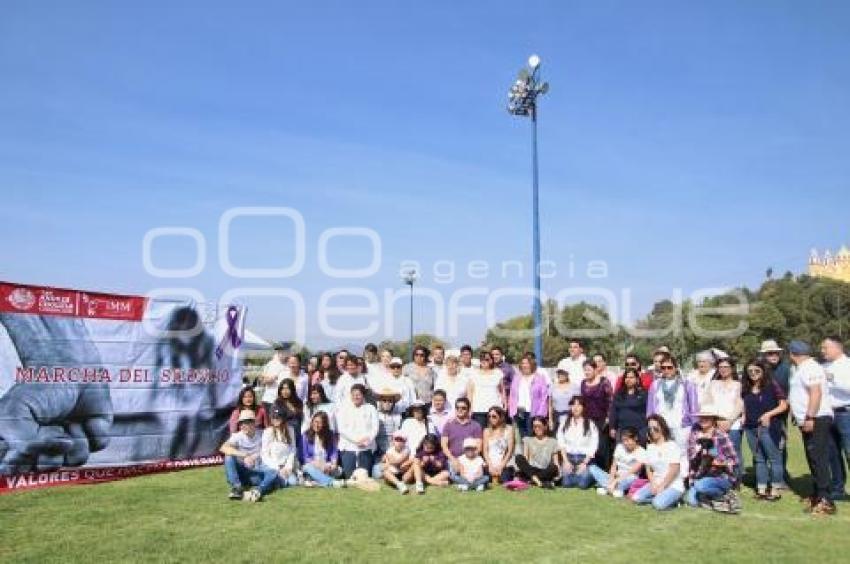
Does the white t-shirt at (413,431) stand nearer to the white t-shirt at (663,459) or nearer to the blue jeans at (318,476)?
the blue jeans at (318,476)

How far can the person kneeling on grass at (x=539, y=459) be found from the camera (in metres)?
8.73

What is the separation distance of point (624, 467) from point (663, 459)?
1.85 feet

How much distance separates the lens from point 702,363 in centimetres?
880

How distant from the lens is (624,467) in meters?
8.20

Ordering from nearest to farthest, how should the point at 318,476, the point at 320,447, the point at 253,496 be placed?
the point at 253,496 < the point at 318,476 < the point at 320,447

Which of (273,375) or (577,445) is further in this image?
(273,375)

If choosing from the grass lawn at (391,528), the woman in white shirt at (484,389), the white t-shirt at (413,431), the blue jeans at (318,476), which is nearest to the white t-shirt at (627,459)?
the grass lawn at (391,528)

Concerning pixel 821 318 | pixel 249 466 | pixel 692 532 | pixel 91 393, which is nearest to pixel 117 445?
pixel 91 393

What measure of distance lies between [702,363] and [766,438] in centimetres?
118

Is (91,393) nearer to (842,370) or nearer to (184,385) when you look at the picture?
(184,385)

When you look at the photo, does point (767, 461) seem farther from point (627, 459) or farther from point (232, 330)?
point (232, 330)

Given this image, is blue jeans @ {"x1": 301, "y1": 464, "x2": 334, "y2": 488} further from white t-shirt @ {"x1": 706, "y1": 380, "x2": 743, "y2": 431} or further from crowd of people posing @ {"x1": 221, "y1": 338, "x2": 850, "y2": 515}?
white t-shirt @ {"x1": 706, "y1": 380, "x2": 743, "y2": 431}

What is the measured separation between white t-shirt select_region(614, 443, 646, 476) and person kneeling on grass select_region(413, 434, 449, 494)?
222 centimetres

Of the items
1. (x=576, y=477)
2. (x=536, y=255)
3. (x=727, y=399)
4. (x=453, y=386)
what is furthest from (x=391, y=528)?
(x=536, y=255)
